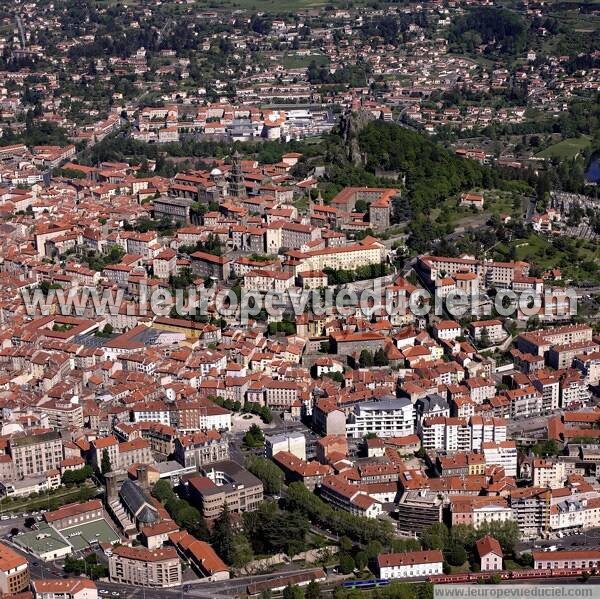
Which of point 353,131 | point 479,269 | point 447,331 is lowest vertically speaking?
point 447,331

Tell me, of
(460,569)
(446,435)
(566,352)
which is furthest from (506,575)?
(566,352)

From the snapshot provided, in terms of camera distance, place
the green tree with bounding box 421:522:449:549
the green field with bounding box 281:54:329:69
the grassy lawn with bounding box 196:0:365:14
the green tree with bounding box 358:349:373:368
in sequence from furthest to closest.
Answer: the grassy lawn with bounding box 196:0:365:14
the green field with bounding box 281:54:329:69
the green tree with bounding box 358:349:373:368
the green tree with bounding box 421:522:449:549

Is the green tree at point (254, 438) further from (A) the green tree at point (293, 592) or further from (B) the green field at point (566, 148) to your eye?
(B) the green field at point (566, 148)

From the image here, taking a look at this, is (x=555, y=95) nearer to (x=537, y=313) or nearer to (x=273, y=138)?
(x=273, y=138)

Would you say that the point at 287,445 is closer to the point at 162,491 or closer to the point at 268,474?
the point at 268,474

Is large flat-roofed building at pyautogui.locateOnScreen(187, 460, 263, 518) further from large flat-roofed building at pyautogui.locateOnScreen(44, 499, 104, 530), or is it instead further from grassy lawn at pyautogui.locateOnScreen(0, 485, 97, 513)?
grassy lawn at pyautogui.locateOnScreen(0, 485, 97, 513)

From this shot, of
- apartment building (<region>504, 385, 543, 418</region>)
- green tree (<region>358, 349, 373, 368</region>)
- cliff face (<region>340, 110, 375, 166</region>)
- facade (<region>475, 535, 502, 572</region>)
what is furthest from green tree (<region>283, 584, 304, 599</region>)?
cliff face (<region>340, 110, 375, 166</region>)
